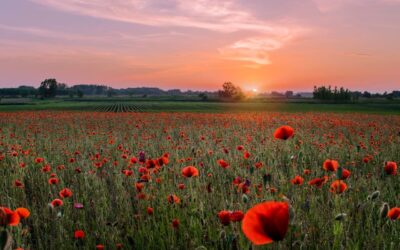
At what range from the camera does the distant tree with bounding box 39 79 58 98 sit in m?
135

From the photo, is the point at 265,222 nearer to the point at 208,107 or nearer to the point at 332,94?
the point at 208,107

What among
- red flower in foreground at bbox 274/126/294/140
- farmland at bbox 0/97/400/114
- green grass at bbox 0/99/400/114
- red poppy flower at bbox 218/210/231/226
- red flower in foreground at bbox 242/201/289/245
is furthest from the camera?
green grass at bbox 0/99/400/114

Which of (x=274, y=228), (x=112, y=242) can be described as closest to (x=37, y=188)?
(x=112, y=242)

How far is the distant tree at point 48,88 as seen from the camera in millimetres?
135125

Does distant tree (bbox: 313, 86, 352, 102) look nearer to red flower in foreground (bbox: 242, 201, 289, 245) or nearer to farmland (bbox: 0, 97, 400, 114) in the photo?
farmland (bbox: 0, 97, 400, 114)

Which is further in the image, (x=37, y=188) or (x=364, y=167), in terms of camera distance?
(x=364, y=167)

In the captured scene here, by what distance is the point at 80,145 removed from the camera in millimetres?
9508

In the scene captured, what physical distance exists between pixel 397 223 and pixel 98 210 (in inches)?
129

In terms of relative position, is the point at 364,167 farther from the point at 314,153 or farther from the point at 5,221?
the point at 5,221

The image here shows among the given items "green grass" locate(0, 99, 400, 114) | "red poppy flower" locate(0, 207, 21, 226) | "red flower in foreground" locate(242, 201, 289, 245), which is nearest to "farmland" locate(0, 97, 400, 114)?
"green grass" locate(0, 99, 400, 114)

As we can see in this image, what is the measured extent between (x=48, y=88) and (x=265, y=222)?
484 ft

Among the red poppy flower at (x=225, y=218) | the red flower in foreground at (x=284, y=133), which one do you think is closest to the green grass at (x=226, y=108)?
the red flower in foreground at (x=284, y=133)

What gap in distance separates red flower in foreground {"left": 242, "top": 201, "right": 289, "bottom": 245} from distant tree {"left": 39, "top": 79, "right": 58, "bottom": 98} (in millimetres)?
146455

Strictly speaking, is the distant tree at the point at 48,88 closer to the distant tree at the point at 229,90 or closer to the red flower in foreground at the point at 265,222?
the distant tree at the point at 229,90
